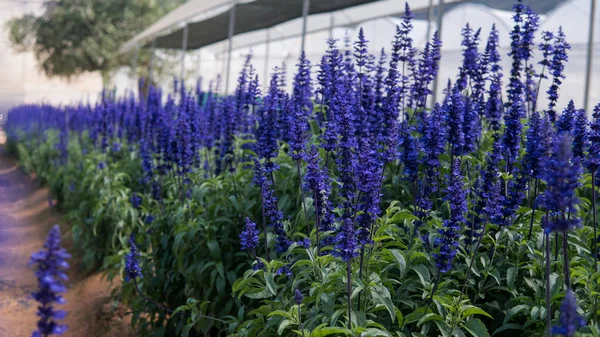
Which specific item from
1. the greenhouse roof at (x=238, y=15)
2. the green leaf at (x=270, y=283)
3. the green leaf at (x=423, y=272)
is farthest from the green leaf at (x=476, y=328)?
the greenhouse roof at (x=238, y=15)

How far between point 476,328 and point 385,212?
1.21 m

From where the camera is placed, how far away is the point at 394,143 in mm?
2881

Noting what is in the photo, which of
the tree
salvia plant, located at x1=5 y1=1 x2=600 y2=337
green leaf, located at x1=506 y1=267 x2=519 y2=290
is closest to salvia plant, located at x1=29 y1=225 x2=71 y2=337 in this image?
salvia plant, located at x1=5 y1=1 x2=600 y2=337

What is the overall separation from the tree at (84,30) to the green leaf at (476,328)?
25.6 meters

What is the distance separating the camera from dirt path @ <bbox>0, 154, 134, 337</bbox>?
249 cm

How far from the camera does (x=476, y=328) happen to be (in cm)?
261

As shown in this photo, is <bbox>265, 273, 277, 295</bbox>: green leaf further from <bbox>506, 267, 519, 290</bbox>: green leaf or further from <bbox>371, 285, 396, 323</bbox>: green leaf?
<bbox>506, 267, 519, 290</bbox>: green leaf

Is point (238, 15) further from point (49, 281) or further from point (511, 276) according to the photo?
point (49, 281)

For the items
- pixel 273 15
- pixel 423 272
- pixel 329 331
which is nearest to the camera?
pixel 329 331

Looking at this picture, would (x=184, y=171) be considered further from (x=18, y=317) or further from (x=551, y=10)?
(x=551, y=10)

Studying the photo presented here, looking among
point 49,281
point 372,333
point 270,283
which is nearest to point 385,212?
point 270,283

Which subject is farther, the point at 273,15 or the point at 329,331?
the point at 273,15

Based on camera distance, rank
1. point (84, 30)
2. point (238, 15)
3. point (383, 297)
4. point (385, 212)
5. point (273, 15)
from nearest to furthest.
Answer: point (383, 297) → point (385, 212) → point (273, 15) → point (238, 15) → point (84, 30)

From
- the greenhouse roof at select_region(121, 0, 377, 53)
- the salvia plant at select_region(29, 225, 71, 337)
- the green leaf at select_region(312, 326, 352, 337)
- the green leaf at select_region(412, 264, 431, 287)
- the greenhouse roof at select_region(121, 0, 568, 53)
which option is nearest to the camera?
the salvia plant at select_region(29, 225, 71, 337)
